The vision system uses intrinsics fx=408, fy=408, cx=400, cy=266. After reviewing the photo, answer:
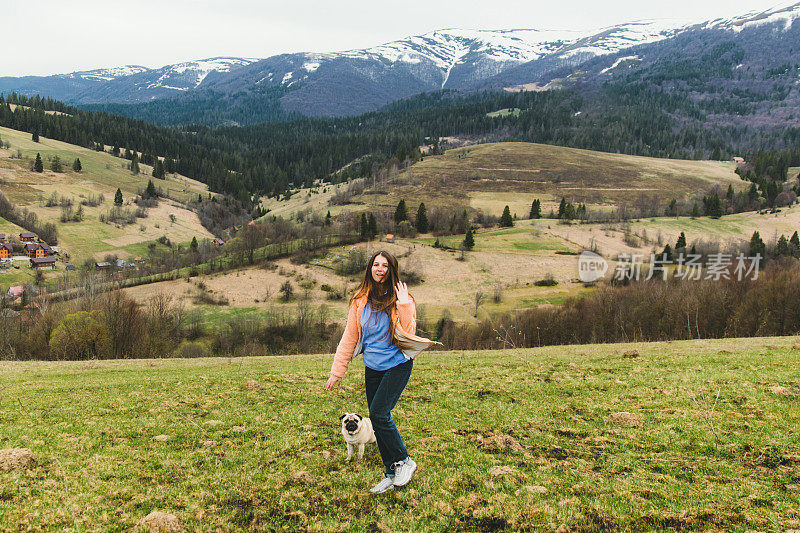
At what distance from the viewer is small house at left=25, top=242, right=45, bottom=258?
125438 millimetres

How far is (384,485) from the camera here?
7227mm

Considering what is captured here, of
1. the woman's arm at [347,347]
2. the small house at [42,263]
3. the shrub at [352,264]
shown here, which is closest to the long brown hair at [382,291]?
the woman's arm at [347,347]

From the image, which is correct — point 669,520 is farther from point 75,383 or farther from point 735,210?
point 735,210

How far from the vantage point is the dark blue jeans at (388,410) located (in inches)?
281

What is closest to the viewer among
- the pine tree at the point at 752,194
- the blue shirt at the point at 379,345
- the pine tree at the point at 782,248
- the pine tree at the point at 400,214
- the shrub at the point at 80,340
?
the blue shirt at the point at 379,345

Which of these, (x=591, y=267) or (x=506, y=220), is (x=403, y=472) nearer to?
(x=591, y=267)

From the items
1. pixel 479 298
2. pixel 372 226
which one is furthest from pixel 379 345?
pixel 372 226

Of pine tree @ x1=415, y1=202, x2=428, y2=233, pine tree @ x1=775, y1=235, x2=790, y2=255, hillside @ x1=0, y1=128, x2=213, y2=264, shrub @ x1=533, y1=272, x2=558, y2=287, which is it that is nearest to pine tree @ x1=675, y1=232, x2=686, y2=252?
pine tree @ x1=775, y1=235, x2=790, y2=255

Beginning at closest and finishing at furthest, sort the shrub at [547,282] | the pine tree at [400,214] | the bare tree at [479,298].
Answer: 1. the bare tree at [479,298]
2. the shrub at [547,282]
3. the pine tree at [400,214]

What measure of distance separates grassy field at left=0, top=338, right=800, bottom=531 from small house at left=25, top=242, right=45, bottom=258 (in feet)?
485

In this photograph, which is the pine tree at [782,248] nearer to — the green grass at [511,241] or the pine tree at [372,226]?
the green grass at [511,241]

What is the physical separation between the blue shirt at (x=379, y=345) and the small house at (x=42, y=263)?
157 metres

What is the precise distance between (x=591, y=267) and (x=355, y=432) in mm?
117028

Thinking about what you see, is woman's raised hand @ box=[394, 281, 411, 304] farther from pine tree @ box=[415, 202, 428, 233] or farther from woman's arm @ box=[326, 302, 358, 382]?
pine tree @ box=[415, 202, 428, 233]
